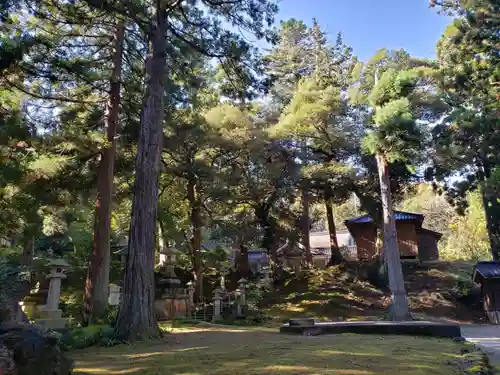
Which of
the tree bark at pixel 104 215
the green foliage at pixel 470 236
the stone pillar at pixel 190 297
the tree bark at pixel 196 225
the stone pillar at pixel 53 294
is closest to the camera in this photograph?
the stone pillar at pixel 53 294

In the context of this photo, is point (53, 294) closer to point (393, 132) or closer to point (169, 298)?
point (169, 298)

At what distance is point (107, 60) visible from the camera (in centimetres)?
1066

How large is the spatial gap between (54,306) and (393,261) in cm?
997

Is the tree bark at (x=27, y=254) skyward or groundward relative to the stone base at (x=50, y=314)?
skyward

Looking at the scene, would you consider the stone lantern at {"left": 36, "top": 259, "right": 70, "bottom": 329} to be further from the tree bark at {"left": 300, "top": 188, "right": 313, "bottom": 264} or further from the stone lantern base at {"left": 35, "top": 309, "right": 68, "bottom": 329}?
the tree bark at {"left": 300, "top": 188, "right": 313, "bottom": 264}

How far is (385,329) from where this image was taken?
852cm

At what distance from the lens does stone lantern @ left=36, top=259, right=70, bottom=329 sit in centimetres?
753

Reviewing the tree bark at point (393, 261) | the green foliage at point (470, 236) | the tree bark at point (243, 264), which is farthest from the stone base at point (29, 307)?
the green foliage at point (470, 236)

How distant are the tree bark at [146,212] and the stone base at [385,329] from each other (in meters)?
3.34

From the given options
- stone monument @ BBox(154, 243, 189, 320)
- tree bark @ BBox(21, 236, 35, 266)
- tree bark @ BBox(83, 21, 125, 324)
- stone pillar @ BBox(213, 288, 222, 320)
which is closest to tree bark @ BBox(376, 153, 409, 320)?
stone pillar @ BBox(213, 288, 222, 320)

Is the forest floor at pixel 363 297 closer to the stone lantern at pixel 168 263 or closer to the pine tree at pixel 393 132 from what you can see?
the pine tree at pixel 393 132

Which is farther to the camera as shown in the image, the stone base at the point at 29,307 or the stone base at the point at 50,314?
the stone base at the point at 29,307

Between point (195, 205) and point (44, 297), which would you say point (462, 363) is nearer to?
point (44, 297)

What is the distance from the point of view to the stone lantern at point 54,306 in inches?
297
